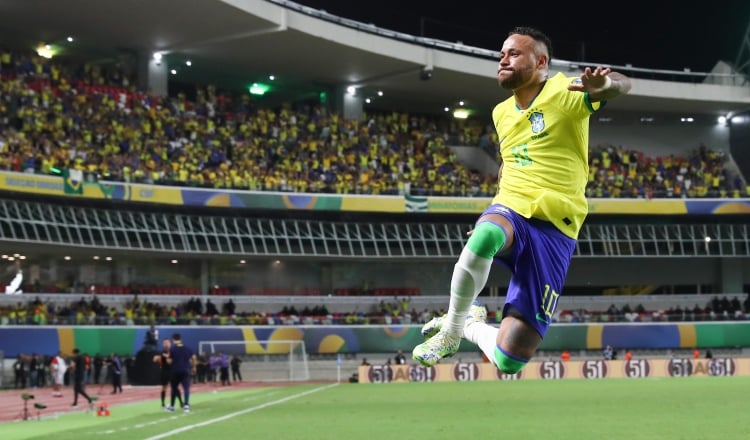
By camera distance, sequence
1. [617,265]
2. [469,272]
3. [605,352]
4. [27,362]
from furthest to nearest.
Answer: [617,265]
[605,352]
[27,362]
[469,272]

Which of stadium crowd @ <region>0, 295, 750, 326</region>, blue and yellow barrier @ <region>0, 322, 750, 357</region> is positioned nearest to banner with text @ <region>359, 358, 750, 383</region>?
blue and yellow barrier @ <region>0, 322, 750, 357</region>

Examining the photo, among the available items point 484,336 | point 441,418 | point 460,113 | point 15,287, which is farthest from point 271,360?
point 484,336

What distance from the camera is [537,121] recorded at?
26.6ft

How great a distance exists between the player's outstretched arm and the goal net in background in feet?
153

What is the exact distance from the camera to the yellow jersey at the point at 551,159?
7.84m

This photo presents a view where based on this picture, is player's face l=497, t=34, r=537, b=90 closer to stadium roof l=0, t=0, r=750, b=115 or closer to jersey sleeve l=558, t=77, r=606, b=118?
jersey sleeve l=558, t=77, r=606, b=118

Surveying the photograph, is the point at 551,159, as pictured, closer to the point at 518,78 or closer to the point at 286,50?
the point at 518,78

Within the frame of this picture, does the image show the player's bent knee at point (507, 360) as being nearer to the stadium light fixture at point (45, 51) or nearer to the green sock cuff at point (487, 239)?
the green sock cuff at point (487, 239)

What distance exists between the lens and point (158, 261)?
61.0 meters

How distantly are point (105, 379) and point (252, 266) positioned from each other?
1775cm

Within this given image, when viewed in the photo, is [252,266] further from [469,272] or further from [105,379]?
[469,272]

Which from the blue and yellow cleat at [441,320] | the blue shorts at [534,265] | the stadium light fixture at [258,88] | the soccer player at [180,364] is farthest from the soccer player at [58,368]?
the blue shorts at [534,265]

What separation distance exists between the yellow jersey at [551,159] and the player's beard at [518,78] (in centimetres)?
17

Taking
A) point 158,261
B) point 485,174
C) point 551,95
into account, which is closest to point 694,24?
point 485,174
